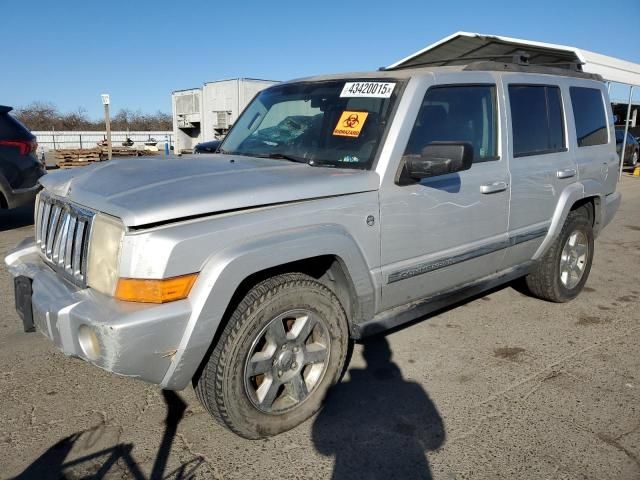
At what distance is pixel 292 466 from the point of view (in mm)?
2451

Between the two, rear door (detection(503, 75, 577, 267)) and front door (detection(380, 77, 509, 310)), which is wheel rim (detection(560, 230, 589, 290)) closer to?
rear door (detection(503, 75, 577, 267))

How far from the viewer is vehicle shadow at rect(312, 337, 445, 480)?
2.46m

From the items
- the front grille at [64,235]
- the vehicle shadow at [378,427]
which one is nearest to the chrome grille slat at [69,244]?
the front grille at [64,235]

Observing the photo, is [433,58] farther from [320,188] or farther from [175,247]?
[175,247]

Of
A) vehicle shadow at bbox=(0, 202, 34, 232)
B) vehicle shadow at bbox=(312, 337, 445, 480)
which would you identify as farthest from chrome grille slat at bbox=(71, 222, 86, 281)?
vehicle shadow at bbox=(0, 202, 34, 232)

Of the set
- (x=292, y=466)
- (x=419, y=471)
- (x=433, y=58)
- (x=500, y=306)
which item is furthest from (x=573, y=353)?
(x=433, y=58)

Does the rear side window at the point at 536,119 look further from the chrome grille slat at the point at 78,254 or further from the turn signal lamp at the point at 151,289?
the chrome grille slat at the point at 78,254

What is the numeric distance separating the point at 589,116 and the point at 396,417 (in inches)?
137

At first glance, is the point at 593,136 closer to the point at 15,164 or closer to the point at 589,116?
the point at 589,116

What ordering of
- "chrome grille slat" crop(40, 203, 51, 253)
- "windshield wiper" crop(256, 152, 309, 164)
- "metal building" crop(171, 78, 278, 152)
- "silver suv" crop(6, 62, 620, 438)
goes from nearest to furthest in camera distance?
"silver suv" crop(6, 62, 620, 438) → "chrome grille slat" crop(40, 203, 51, 253) → "windshield wiper" crop(256, 152, 309, 164) → "metal building" crop(171, 78, 278, 152)

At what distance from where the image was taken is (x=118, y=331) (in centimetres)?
206

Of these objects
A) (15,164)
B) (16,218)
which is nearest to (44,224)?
(15,164)

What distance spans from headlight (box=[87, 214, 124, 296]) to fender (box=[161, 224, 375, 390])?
0.37 m

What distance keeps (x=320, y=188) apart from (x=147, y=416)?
1.60m
